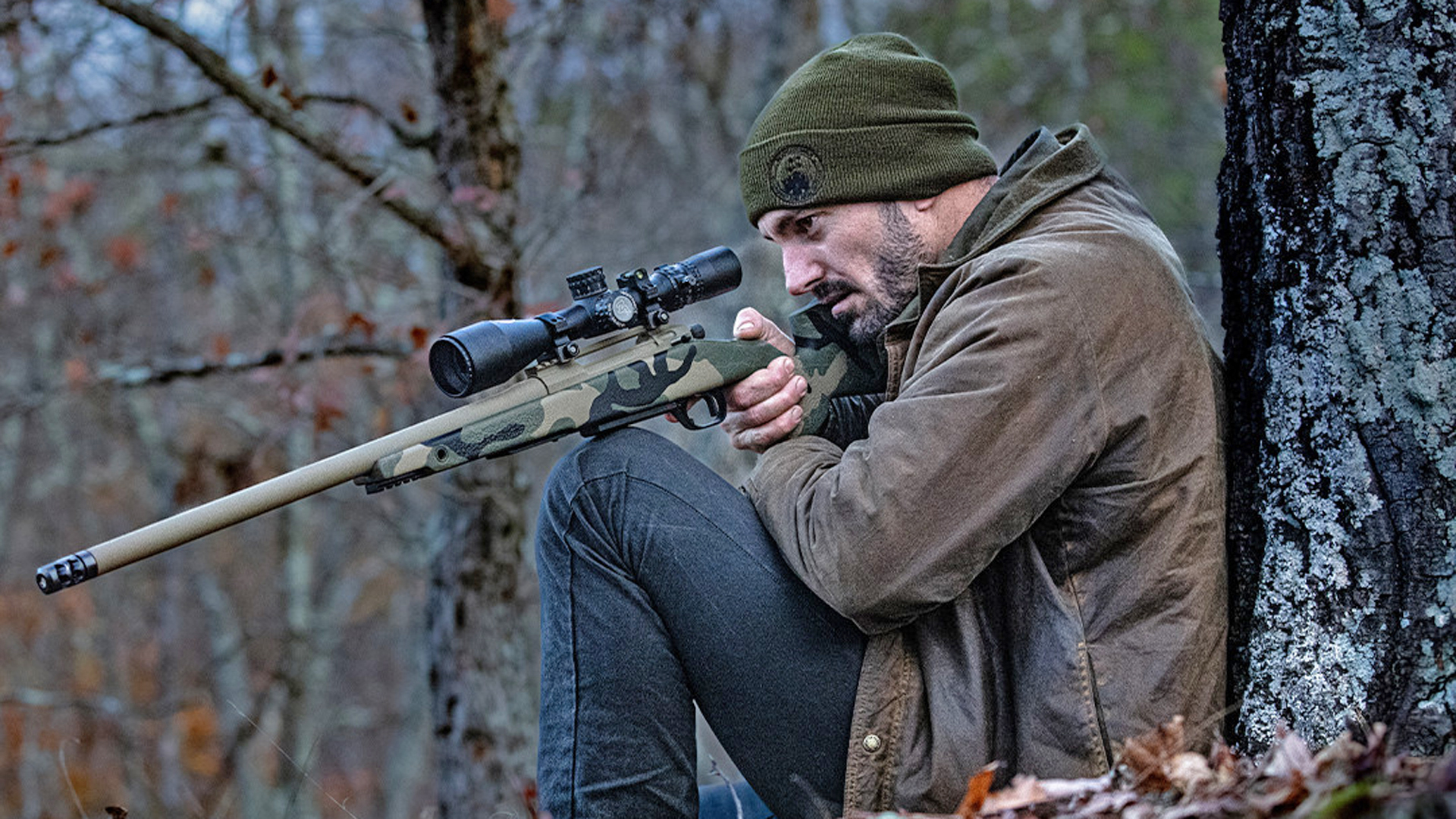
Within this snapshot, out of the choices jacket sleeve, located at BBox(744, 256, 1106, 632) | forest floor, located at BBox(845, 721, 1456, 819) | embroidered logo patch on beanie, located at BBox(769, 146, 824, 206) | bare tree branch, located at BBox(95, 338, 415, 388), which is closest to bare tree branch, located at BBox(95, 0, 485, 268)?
bare tree branch, located at BBox(95, 338, 415, 388)

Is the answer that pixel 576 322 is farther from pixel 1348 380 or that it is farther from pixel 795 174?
pixel 1348 380

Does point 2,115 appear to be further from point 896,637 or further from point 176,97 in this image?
point 896,637

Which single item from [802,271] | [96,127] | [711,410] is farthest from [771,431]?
[96,127]

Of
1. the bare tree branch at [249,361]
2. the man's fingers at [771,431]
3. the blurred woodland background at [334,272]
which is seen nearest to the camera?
the man's fingers at [771,431]

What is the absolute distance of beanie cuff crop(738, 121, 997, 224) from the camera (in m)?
3.36

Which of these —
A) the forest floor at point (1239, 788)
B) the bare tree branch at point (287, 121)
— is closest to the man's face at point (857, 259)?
the forest floor at point (1239, 788)

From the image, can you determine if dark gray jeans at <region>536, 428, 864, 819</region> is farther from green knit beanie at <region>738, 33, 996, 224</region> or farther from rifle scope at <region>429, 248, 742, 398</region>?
green knit beanie at <region>738, 33, 996, 224</region>

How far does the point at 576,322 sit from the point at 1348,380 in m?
1.80

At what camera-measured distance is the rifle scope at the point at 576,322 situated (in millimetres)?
3008

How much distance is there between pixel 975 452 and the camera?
2621mm

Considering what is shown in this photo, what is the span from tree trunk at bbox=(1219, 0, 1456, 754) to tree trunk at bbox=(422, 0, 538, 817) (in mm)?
2843

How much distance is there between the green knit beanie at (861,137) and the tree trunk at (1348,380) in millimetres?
835

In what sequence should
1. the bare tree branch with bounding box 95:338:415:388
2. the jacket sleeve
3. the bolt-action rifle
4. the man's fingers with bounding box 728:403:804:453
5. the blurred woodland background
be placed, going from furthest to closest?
the blurred woodland background
the bare tree branch with bounding box 95:338:415:388
the man's fingers with bounding box 728:403:804:453
the bolt-action rifle
the jacket sleeve

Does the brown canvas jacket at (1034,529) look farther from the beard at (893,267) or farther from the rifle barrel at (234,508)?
the rifle barrel at (234,508)
